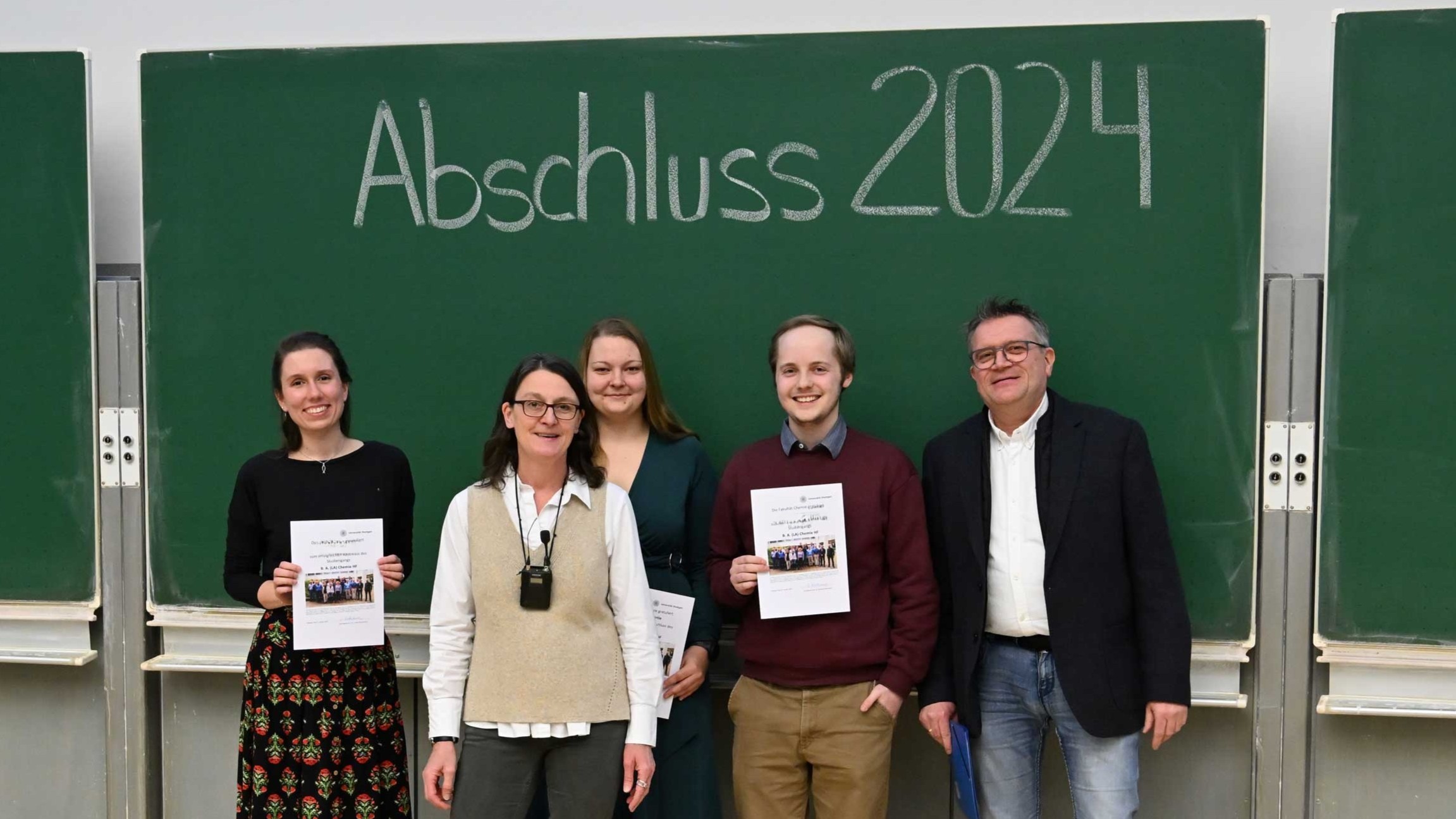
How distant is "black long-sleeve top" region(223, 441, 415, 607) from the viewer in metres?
2.59

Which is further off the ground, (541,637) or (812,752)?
(541,637)

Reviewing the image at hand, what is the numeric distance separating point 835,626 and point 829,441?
44 centimetres

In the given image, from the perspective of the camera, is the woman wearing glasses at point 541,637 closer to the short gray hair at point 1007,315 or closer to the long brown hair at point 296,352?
the long brown hair at point 296,352

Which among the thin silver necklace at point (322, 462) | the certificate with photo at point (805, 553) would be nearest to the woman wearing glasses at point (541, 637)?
the certificate with photo at point (805, 553)

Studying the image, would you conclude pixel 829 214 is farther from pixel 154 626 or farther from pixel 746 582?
pixel 154 626

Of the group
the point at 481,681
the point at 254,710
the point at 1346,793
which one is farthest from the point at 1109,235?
the point at 254,710

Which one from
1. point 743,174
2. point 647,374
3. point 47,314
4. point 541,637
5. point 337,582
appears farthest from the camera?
point 47,314

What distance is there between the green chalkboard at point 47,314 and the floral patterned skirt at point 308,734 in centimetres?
112

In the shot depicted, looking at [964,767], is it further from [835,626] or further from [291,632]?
[291,632]

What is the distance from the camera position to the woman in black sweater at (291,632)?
8.45ft

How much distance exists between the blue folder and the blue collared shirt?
2.32 ft

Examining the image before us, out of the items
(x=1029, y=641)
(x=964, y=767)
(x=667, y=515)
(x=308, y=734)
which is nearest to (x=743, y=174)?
(x=667, y=515)

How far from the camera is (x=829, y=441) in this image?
8.44 ft

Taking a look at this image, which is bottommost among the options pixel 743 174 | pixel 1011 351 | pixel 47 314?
pixel 1011 351
